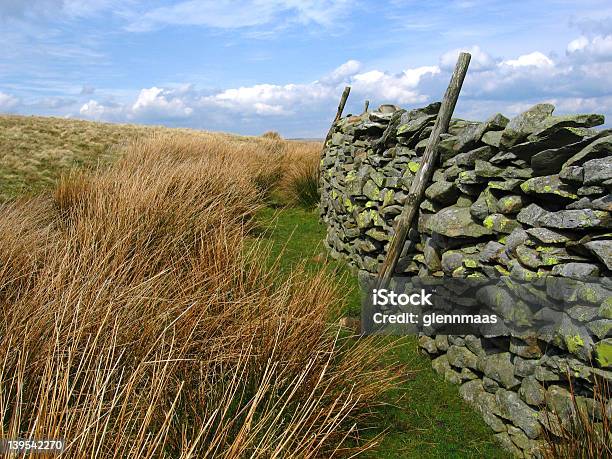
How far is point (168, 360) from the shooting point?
6.97 ft

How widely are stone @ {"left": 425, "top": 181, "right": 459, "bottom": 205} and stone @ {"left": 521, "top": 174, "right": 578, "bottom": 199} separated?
97 cm

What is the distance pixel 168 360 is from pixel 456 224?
2.73 meters

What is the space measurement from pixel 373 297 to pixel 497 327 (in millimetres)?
1958

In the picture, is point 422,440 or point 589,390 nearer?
point 589,390

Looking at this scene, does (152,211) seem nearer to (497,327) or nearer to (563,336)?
(497,327)

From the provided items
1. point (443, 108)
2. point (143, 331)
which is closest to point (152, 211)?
point (143, 331)

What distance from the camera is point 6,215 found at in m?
5.70

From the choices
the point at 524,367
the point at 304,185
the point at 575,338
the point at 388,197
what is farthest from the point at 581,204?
the point at 304,185

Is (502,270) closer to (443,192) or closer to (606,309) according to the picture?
(606,309)

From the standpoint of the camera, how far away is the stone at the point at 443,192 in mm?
4383

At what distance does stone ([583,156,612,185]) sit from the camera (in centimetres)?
282

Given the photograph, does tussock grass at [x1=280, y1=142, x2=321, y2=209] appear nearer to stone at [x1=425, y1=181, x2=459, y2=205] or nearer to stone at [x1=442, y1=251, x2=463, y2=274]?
stone at [x1=425, y1=181, x2=459, y2=205]

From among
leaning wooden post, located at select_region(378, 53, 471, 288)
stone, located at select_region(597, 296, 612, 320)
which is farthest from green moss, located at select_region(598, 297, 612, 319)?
leaning wooden post, located at select_region(378, 53, 471, 288)

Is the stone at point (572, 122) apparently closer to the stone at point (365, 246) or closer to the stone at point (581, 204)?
the stone at point (581, 204)
